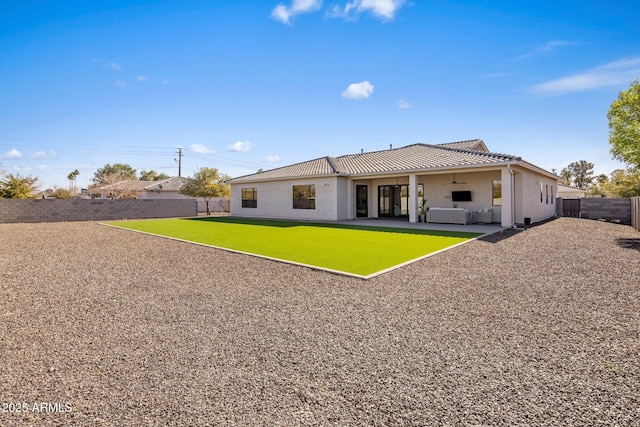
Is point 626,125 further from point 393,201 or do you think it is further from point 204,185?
point 204,185

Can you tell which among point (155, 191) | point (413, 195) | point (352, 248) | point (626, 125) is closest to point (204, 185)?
point (155, 191)

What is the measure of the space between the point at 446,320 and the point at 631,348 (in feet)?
5.70

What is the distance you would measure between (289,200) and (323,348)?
18.4m

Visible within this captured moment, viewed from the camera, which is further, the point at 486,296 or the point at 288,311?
the point at 486,296

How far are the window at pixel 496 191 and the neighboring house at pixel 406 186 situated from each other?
0.05 meters

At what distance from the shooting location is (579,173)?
235 feet

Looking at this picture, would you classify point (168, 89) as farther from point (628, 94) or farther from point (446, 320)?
point (628, 94)

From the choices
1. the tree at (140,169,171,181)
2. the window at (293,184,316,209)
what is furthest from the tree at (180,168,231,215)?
the tree at (140,169,171,181)

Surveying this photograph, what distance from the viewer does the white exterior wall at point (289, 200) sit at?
18.7m

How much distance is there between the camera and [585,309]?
4230 mm

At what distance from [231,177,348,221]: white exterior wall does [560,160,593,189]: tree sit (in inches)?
2941

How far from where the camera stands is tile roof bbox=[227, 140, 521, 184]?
14727 mm

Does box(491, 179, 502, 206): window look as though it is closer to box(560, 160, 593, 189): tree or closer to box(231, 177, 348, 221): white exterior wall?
box(231, 177, 348, 221): white exterior wall

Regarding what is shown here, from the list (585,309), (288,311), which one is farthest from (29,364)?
(585,309)
